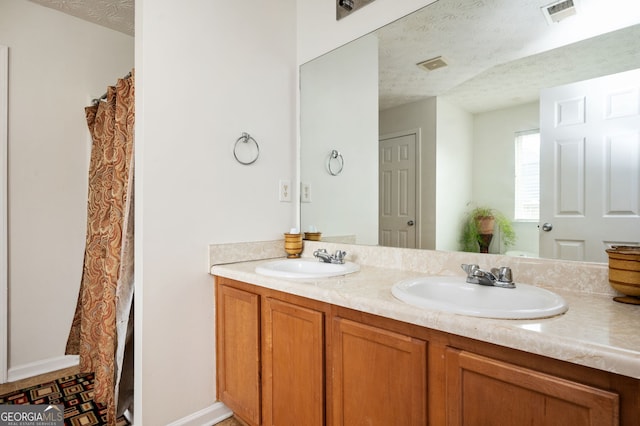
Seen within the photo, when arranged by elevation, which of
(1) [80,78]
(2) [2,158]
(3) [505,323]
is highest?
(1) [80,78]

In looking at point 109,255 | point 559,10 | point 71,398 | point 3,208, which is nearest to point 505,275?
point 559,10

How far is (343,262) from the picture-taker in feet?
5.30

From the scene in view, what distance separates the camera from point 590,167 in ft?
3.50

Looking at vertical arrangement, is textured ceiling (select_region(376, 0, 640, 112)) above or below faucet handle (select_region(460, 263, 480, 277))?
above

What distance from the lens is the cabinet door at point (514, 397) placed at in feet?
2.13

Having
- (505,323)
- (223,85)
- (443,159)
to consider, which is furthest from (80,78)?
(505,323)

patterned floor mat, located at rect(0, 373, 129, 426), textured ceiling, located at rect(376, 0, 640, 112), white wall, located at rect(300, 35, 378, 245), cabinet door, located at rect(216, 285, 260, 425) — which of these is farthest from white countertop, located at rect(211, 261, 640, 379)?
patterned floor mat, located at rect(0, 373, 129, 426)

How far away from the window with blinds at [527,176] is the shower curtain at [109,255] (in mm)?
1690

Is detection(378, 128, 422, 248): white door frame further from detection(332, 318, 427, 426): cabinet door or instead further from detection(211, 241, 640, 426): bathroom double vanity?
detection(332, 318, 427, 426): cabinet door

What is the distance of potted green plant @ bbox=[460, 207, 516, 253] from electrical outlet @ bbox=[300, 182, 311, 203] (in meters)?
0.95

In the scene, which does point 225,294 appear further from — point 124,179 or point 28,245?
point 28,245

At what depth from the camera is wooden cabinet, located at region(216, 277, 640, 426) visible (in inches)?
26.7

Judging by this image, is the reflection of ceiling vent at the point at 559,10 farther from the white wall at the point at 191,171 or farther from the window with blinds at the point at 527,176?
the white wall at the point at 191,171

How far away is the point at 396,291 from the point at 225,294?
0.93m
